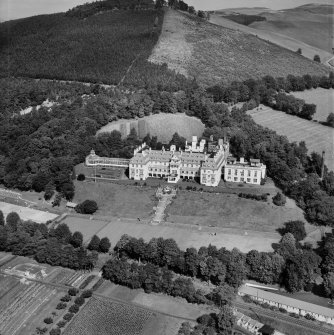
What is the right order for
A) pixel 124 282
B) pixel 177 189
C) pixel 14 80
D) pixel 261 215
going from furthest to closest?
pixel 14 80 → pixel 177 189 → pixel 261 215 → pixel 124 282

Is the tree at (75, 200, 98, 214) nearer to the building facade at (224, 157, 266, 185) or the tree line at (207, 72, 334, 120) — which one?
the building facade at (224, 157, 266, 185)

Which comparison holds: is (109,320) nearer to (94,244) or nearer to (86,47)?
(94,244)

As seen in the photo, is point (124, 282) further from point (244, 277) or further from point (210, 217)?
point (210, 217)

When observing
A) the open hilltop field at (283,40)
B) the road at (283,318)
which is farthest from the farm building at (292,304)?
the open hilltop field at (283,40)

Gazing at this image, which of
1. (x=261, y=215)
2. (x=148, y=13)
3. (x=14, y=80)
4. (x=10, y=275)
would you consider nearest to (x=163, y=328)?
(x=10, y=275)

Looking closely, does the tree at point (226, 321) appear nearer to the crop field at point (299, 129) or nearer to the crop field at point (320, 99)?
the crop field at point (299, 129)

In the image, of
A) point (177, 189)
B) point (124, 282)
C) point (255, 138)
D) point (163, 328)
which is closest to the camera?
point (163, 328)
